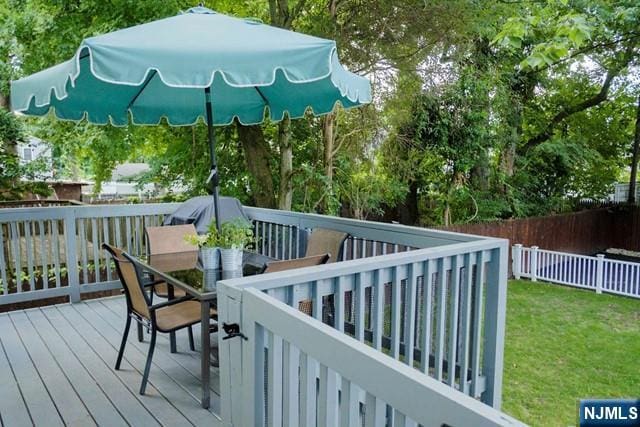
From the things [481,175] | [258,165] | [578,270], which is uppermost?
[258,165]

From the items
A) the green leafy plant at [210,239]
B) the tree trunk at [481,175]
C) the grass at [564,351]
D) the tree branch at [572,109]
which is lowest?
the grass at [564,351]

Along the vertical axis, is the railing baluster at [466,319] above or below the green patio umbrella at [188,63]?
below

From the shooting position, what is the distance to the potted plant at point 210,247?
3.25 m

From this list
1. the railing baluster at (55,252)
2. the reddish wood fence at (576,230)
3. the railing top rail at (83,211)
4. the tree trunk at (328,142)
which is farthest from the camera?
the reddish wood fence at (576,230)

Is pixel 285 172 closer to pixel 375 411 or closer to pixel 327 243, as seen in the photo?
pixel 327 243

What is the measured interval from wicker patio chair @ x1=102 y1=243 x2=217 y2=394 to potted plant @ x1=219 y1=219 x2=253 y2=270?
14.0 inches

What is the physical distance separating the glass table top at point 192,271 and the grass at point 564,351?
11.3ft

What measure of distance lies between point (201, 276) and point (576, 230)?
1403 cm

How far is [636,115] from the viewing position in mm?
15211

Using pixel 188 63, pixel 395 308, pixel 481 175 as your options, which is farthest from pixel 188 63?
pixel 481 175

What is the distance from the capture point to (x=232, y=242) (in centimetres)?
316

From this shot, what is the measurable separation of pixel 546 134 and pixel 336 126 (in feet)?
29.2

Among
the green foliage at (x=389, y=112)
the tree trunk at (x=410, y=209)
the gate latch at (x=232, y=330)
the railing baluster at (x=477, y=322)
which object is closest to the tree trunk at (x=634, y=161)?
the green foliage at (x=389, y=112)

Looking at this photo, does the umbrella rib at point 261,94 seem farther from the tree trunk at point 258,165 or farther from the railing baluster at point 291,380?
the railing baluster at point 291,380
